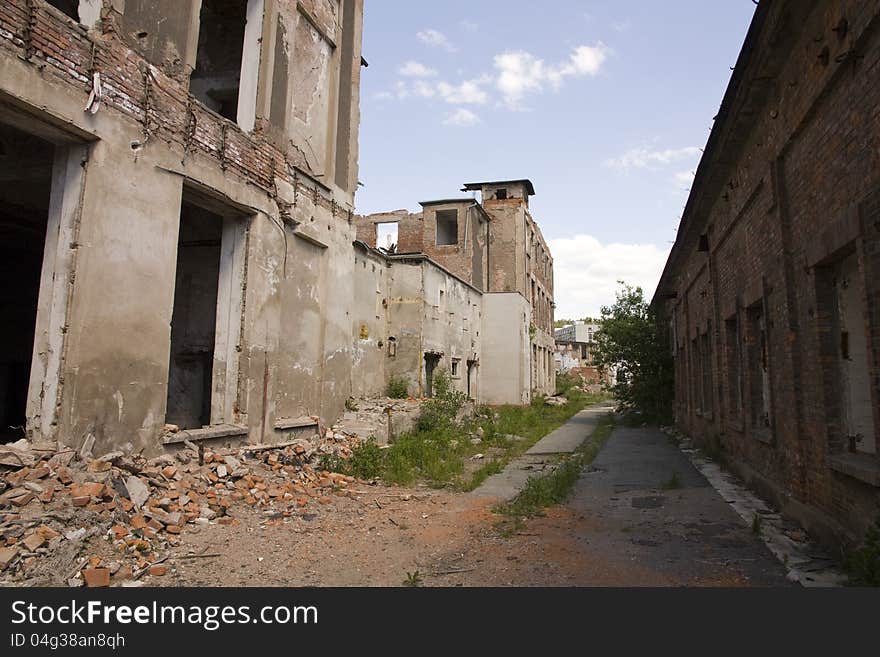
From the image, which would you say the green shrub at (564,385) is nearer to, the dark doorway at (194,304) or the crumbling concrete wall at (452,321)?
the crumbling concrete wall at (452,321)

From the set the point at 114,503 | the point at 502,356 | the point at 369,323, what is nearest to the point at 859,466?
the point at 114,503

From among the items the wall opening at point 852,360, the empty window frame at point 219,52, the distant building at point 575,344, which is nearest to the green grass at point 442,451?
the wall opening at point 852,360

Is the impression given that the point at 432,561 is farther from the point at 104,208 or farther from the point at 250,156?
the point at 250,156

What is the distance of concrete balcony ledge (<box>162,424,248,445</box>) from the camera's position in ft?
23.4

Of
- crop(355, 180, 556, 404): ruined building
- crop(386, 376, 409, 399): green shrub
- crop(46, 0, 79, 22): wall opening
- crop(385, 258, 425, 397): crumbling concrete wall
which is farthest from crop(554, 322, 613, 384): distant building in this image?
crop(46, 0, 79, 22): wall opening

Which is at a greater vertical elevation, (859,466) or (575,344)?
(575,344)

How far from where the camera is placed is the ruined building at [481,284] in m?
20.7

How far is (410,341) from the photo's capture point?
17516mm

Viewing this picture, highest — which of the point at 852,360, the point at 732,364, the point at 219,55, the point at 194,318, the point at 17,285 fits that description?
the point at 219,55

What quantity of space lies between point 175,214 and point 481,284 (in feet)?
65.4

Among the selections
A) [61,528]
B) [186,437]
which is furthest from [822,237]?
[186,437]

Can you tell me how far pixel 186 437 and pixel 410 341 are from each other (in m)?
10.5

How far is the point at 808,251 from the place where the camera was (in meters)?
5.18

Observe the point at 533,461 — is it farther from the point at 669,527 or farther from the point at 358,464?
the point at 669,527
